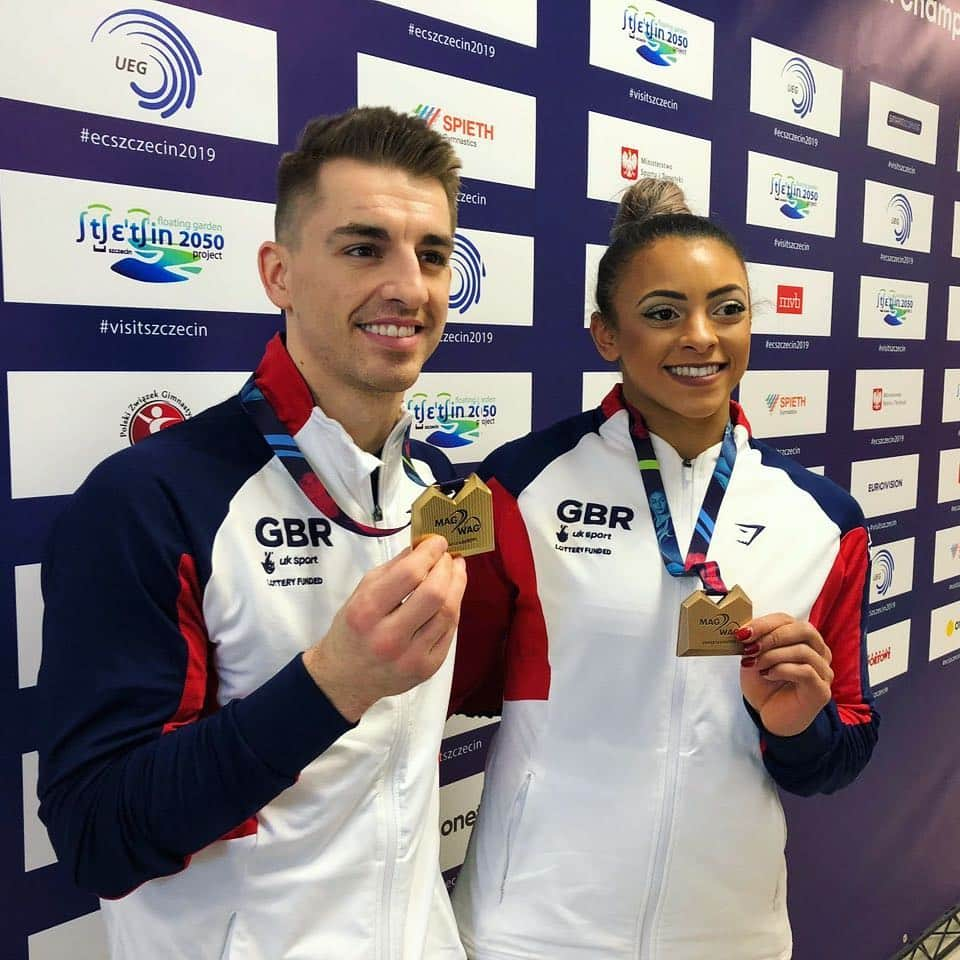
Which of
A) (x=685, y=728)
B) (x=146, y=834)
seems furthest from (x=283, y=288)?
(x=685, y=728)

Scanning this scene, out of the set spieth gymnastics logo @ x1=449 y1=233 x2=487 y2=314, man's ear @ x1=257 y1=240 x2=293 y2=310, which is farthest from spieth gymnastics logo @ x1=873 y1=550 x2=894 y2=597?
man's ear @ x1=257 y1=240 x2=293 y2=310

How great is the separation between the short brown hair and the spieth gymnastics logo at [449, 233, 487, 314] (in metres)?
0.68

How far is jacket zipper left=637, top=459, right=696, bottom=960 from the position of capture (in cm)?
142

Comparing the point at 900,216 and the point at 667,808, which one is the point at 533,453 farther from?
the point at 900,216

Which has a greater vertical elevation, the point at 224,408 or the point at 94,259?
the point at 94,259

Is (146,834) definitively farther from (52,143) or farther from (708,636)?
(52,143)

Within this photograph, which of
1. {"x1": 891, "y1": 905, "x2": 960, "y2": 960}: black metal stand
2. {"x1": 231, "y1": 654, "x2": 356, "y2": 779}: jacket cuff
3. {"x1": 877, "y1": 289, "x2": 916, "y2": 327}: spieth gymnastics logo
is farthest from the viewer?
{"x1": 891, "y1": 905, "x2": 960, "y2": 960}: black metal stand

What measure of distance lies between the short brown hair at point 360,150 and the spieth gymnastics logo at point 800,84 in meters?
1.85

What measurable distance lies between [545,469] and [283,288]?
0.51 metres

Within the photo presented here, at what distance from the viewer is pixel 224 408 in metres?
1.27

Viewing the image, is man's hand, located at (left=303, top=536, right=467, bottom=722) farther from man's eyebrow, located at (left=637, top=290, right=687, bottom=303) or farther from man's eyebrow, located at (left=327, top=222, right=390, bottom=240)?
man's eyebrow, located at (left=637, top=290, right=687, bottom=303)

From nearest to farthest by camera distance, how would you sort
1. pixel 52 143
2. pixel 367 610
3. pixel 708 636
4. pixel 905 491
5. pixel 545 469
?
pixel 367 610 < pixel 708 636 < pixel 52 143 < pixel 545 469 < pixel 905 491

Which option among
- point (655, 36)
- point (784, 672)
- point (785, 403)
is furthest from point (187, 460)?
point (785, 403)

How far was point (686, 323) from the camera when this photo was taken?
4.77 ft
